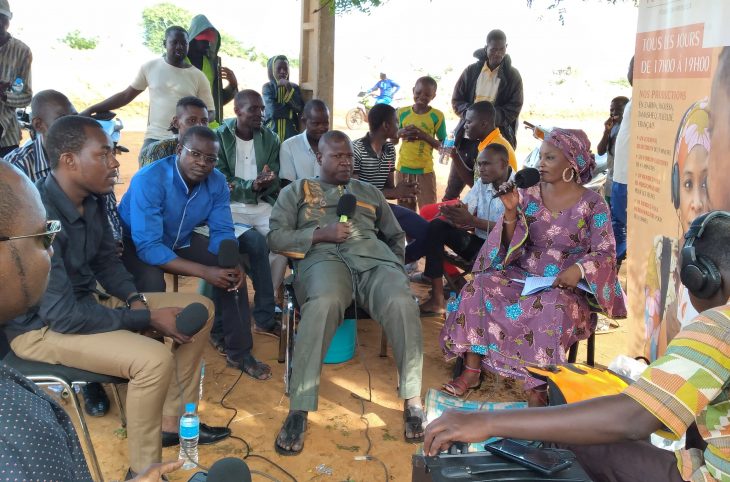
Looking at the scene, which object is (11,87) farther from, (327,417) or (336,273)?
(327,417)

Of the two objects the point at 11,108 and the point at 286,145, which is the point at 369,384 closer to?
the point at 286,145

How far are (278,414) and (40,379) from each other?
1.50 meters

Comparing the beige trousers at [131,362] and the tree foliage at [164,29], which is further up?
the tree foliage at [164,29]

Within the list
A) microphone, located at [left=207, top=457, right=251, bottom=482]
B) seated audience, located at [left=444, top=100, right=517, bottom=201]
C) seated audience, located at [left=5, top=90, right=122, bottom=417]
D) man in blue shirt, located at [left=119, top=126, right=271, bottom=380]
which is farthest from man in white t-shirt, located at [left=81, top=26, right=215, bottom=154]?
microphone, located at [left=207, top=457, right=251, bottom=482]

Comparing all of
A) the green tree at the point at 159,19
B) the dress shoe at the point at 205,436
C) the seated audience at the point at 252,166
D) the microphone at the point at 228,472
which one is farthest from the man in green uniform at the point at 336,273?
the green tree at the point at 159,19

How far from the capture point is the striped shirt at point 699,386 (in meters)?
1.68

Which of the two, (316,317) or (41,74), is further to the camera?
(41,74)

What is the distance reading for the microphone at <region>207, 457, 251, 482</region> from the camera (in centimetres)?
157

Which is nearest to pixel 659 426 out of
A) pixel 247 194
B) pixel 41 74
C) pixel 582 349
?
pixel 582 349

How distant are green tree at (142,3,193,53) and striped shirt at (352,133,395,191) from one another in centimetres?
3118

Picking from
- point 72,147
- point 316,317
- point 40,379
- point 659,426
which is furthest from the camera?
point 316,317

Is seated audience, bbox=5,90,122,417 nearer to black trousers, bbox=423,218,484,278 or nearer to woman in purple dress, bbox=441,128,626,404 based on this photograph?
woman in purple dress, bbox=441,128,626,404

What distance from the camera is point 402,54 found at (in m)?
32.7

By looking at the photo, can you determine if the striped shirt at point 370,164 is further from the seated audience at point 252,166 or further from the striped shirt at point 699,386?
the striped shirt at point 699,386
